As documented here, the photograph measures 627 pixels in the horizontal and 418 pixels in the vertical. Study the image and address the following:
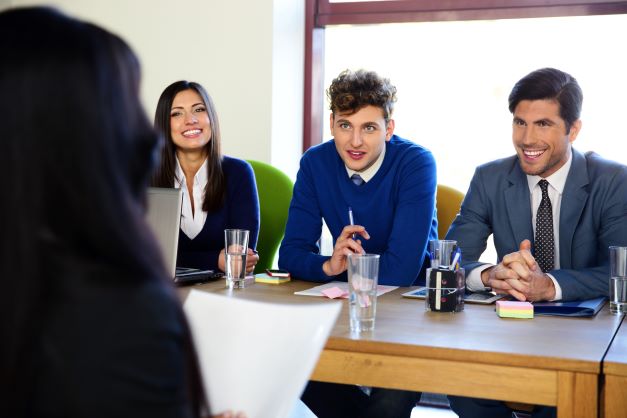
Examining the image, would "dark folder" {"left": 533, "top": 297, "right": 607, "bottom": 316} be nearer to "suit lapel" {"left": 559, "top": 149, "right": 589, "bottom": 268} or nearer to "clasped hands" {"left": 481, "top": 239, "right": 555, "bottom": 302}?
"clasped hands" {"left": 481, "top": 239, "right": 555, "bottom": 302}

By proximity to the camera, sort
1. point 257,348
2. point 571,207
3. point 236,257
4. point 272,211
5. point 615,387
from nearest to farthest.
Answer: point 257,348 < point 615,387 < point 236,257 < point 571,207 < point 272,211

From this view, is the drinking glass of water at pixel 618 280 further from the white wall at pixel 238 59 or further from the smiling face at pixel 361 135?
the white wall at pixel 238 59

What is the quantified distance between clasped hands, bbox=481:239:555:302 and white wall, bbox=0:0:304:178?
6.37ft

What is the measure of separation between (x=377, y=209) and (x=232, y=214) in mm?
618

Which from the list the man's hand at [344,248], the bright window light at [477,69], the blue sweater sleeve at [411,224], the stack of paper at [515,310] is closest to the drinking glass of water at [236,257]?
the man's hand at [344,248]

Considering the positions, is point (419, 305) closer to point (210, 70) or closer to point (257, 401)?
point (257, 401)

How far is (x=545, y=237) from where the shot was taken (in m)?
2.58

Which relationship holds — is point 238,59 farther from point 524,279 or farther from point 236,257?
point 524,279

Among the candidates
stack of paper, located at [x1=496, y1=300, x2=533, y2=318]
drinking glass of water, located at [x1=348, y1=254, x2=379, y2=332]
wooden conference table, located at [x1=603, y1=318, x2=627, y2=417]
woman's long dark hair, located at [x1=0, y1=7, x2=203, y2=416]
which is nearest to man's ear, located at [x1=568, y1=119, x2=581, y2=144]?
stack of paper, located at [x1=496, y1=300, x2=533, y2=318]

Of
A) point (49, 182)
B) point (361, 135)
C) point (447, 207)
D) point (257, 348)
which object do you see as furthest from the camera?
point (447, 207)

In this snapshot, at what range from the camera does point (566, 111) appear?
2.67m

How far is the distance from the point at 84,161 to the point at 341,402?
184cm

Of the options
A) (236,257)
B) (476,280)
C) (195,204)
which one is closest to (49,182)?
(236,257)

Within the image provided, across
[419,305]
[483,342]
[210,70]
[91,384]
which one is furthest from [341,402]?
[210,70]
